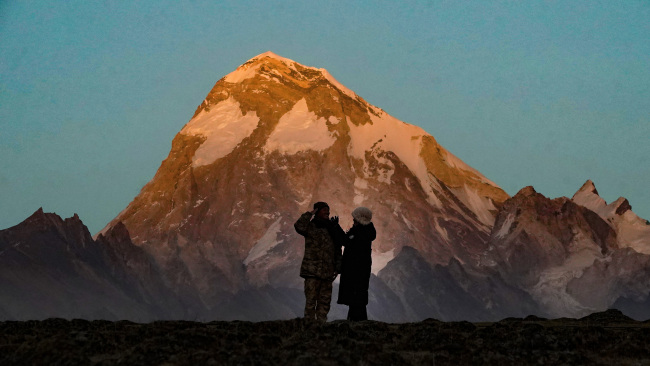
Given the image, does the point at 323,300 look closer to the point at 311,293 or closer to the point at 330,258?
the point at 311,293

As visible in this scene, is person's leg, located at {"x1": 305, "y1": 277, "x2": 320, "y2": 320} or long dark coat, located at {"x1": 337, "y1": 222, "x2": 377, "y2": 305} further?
long dark coat, located at {"x1": 337, "y1": 222, "x2": 377, "y2": 305}

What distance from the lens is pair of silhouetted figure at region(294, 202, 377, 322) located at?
26.8 meters

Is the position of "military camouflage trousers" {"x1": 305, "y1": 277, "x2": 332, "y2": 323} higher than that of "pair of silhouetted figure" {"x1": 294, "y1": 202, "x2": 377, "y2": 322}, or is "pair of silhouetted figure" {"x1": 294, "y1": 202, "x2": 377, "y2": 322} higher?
"pair of silhouetted figure" {"x1": 294, "y1": 202, "x2": 377, "y2": 322}

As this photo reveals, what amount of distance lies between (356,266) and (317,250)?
1692mm

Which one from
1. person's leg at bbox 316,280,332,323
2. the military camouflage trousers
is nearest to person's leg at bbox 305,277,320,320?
the military camouflage trousers

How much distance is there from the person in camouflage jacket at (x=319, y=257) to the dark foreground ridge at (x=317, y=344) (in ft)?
6.45

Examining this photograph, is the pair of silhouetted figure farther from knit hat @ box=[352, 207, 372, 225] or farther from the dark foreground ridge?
the dark foreground ridge

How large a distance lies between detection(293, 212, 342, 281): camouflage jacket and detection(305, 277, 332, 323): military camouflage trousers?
0.26 meters

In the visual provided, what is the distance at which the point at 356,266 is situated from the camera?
27969 mm

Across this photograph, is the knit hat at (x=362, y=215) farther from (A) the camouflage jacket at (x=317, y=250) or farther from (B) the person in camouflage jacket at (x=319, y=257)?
(A) the camouflage jacket at (x=317, y=250)

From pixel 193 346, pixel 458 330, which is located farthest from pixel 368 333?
pixel 193 346

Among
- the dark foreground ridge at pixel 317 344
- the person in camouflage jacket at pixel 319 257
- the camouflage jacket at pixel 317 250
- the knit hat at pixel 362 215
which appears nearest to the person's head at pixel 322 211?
the person in camouflage jacket at pixel 319 257

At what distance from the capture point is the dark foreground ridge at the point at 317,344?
18.1m

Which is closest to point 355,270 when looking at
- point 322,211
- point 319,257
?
point 319,257
